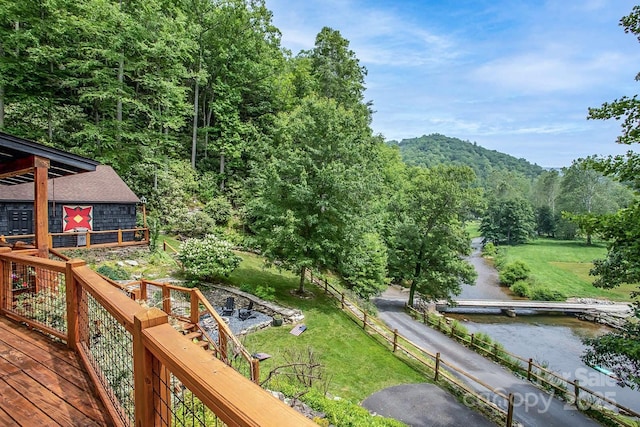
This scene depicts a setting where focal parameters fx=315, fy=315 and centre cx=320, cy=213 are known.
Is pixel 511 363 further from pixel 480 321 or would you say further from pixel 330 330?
pixel 480 321

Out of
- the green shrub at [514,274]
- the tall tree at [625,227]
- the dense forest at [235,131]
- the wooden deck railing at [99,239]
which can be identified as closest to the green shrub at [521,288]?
the green shrub at [514,274]

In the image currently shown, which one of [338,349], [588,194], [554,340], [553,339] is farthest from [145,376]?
[588,194]

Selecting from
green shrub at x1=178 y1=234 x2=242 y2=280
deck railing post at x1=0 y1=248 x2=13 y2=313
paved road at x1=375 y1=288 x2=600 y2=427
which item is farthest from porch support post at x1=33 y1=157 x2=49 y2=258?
paved road at x1=375 y1=288 x2=600 y2=427

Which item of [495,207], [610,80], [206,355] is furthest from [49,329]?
[495,207]

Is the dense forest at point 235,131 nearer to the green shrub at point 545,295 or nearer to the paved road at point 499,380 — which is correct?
the paved road at point 499,380

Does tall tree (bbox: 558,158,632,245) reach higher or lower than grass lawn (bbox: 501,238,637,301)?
higher

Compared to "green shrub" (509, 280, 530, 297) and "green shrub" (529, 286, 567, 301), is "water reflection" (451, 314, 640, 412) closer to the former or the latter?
"green shrub" (529, 286, 567, 301)

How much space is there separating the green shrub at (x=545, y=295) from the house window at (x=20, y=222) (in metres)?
35.6

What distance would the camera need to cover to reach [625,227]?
7.05 m

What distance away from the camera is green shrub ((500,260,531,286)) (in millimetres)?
31547

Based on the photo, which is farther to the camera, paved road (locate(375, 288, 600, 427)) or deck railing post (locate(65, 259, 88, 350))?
paved road (locate(375, 288, 600, 427))

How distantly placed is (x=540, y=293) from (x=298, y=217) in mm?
26929

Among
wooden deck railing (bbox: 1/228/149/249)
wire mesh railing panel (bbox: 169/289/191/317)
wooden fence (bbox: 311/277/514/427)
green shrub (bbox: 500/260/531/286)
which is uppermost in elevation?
wooden deck railing (bbox: 1/228/149/249)

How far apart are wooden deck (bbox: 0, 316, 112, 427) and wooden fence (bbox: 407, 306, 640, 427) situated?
1247 cm
